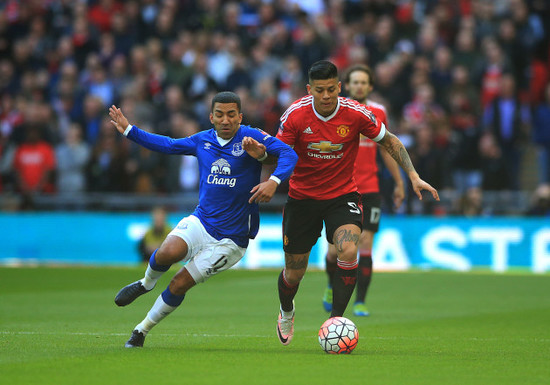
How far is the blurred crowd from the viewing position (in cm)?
1941

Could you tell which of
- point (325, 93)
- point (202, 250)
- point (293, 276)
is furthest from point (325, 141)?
point (202, 250)

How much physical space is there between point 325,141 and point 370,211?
3341 mm

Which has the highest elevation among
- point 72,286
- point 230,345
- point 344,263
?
point 344,263

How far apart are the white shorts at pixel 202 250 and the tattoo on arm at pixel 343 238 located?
3.05 ft

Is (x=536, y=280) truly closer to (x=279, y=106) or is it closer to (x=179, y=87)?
(x=279, y=106)

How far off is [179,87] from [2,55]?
6.16 m

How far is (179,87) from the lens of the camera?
22547mm

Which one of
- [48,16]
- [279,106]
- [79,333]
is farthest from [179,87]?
[79,333]

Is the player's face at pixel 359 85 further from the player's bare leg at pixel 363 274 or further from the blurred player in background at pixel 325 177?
the blurred player in background at pixel 325 177

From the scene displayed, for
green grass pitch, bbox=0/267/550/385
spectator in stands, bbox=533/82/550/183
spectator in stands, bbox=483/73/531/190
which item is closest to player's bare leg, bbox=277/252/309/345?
green grass pitch, bbox=0/267/550/385

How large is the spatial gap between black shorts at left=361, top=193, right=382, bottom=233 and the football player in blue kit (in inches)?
134

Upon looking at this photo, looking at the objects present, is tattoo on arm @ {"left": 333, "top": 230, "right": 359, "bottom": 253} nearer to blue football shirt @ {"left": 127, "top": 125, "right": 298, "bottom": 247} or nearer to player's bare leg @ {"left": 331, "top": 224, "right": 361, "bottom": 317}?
player's bare leg @ {"left": 331, "top": 224, "right": 361, "bottom": 317}

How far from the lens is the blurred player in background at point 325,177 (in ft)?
29.5

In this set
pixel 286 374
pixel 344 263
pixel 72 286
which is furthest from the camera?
pixel 72 286
